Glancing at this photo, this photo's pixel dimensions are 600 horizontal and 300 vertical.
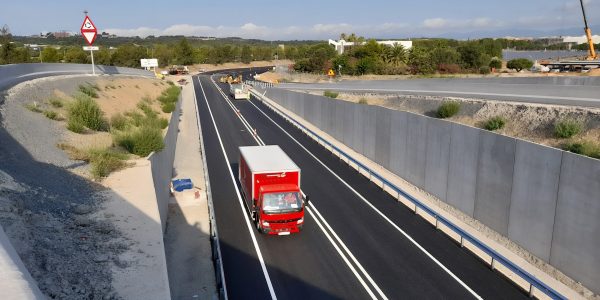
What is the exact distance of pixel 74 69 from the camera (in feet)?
181

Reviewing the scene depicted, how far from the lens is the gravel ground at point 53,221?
8.36 metres

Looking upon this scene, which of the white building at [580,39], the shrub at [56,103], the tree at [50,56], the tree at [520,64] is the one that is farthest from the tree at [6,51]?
the white building at [580,39]

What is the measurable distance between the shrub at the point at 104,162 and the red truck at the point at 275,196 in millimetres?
5257

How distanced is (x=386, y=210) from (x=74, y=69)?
4661cm

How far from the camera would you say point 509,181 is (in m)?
20.6

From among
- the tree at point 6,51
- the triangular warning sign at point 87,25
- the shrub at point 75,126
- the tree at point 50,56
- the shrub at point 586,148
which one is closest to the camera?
the shrub at point 586,148

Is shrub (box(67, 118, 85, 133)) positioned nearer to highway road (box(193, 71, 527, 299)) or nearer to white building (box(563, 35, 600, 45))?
highway road (box(193, 71, 527, 299))

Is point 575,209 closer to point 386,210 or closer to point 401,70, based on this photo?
point 386,210

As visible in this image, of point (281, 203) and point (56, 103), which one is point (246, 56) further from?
point (281, 203)

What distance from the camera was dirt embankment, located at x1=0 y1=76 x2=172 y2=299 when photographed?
27.8 ft

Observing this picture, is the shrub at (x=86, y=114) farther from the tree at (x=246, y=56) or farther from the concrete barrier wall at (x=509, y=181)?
the tree at (x=246, y=56)

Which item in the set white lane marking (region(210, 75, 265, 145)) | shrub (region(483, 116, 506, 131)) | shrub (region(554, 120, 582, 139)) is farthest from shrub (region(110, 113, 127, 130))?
shrub (region(554, 120, 582, 139))

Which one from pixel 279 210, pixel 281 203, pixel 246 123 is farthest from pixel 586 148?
pixel 246 123

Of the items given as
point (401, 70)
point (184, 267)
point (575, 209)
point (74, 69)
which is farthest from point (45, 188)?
point (401, 70)
